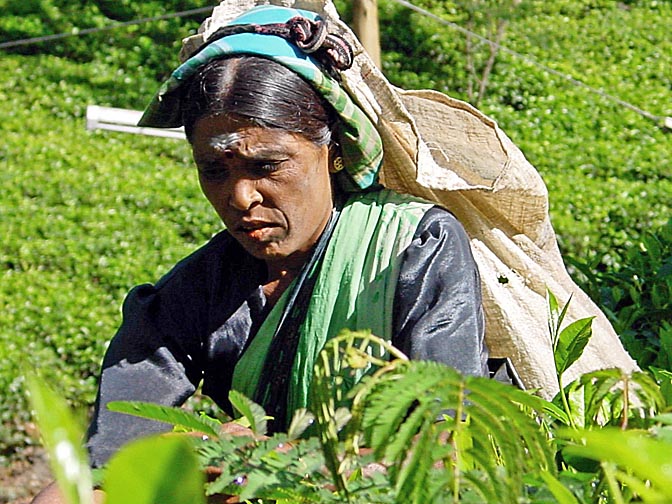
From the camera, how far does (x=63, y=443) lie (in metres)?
0.53

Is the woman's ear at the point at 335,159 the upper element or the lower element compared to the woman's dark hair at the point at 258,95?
lower

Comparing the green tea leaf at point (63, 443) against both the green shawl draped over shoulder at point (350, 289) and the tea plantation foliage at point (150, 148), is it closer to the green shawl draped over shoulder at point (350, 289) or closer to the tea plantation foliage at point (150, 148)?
the green shawl draped over shoulder at point (350, 289)

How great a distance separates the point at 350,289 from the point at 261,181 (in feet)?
0.83

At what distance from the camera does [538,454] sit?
0.84 meters

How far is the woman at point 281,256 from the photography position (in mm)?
1998

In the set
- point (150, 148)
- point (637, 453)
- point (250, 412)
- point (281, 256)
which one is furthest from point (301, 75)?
point (150, 148)

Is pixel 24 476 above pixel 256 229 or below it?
below

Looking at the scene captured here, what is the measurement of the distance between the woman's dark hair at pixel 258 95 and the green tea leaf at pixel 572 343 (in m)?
0.78

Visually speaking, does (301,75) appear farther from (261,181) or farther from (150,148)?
(150,148)

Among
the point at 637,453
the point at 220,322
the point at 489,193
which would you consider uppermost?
the point at 637,453

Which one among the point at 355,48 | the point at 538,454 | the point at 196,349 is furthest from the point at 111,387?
the point at 538,454

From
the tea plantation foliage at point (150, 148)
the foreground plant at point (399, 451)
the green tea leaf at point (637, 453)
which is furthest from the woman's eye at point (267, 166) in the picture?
the tea plantation foliage at point (150, 148)

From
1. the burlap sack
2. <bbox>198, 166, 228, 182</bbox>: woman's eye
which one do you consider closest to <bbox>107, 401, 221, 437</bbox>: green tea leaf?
<bbox>198, 166, 228, 182</bbox>: woman's eye

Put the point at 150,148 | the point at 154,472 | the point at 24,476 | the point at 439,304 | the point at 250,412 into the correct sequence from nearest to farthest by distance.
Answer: the point at 154,472
the point at 250,412
the point at 439,304
the point at 24,476
the point at 150,148
